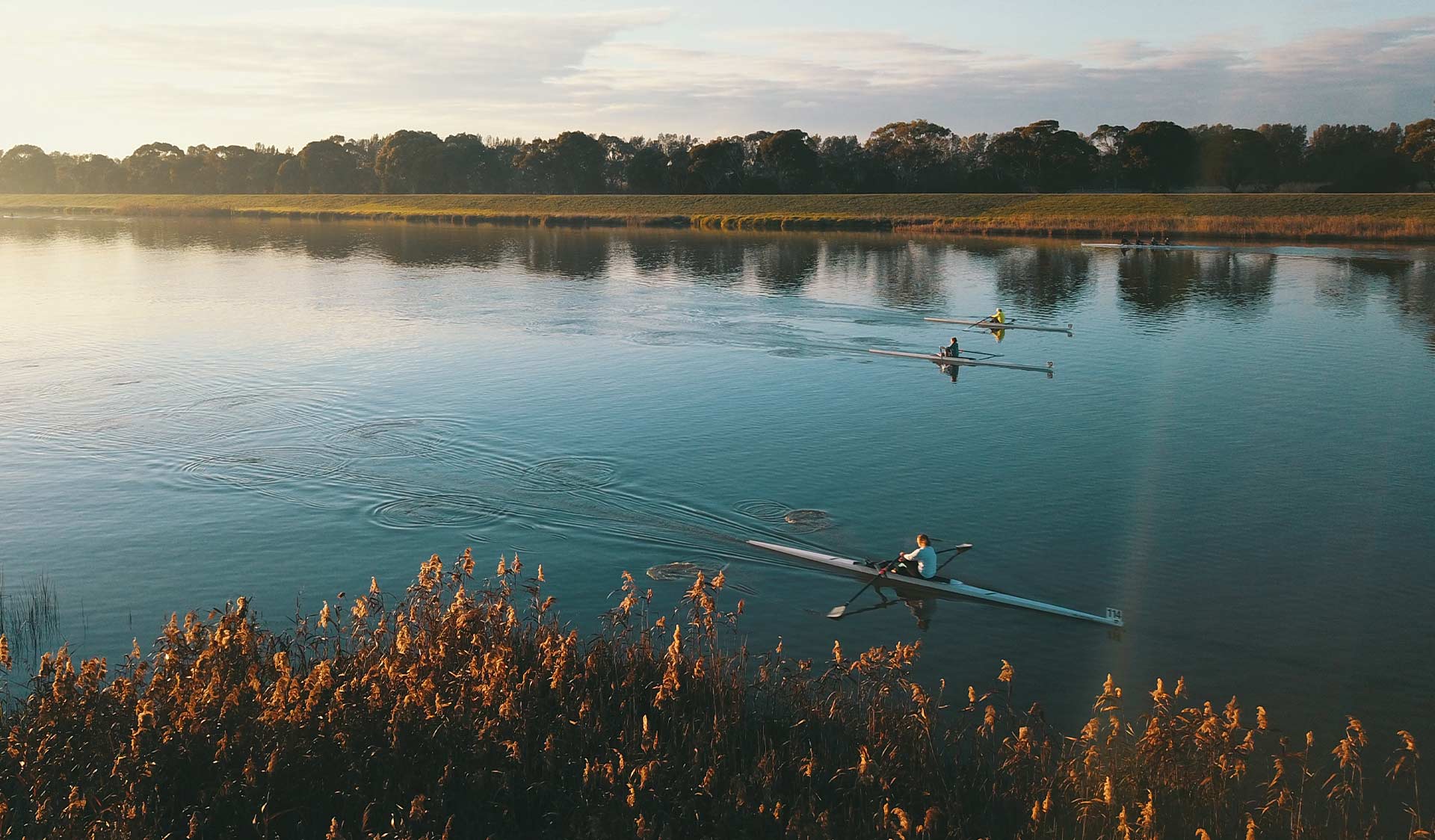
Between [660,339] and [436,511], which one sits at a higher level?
[660,339]

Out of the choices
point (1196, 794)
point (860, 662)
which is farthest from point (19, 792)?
point (1196, 794)

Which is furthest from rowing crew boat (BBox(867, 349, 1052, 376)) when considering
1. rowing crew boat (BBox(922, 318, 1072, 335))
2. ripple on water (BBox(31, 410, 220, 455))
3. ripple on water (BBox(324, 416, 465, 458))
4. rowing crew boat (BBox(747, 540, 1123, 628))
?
ripple on water (BBox(31, 410, 220, 455))

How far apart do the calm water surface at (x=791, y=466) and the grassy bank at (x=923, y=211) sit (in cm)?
3310

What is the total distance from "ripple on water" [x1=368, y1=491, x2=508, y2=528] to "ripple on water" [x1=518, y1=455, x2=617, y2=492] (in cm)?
147

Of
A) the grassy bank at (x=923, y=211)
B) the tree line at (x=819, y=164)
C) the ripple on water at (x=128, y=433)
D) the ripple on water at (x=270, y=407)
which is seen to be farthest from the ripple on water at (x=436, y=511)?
the tree line at (x=819, y=164)

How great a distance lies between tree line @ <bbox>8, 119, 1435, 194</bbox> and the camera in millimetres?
111625

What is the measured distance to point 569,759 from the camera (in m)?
11.4

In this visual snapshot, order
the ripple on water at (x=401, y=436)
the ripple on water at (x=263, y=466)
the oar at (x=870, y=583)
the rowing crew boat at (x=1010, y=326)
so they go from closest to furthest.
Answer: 1. the oar at (x=870, y=583)
2. the ripple on water at (x=263, y=466)
3. the ripple on water at (x=401, y=436)
4. the rowing crew boat at (x=1010, y=326)

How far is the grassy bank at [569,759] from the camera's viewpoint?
10.4 meters

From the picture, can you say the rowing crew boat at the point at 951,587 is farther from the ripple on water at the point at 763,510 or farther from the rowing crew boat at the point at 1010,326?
the rowing crew boat at the point at 1010,326

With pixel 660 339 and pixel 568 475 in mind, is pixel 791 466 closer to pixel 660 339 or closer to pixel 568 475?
pixel 568 475

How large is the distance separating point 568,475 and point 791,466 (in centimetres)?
559

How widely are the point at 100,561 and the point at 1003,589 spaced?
56.5ft

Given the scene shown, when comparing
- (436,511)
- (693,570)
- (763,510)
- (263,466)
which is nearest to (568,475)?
(436,511)
